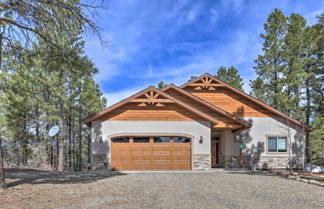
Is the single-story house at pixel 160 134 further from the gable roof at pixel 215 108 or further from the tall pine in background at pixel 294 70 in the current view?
the tall pine in background at pixel 294 70

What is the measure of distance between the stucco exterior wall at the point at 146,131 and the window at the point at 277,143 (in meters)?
4.90

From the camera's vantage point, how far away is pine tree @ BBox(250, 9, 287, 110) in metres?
19.5

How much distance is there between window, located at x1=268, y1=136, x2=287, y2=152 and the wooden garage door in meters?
5.95

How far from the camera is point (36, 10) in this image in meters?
7.28

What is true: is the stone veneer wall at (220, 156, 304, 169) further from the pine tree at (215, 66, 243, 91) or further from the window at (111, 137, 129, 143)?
the pine tree at (215, 66, 243, 91)

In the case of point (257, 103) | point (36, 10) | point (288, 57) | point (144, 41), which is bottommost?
point (257, 103)

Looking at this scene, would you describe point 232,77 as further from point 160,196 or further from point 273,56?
point 160,196

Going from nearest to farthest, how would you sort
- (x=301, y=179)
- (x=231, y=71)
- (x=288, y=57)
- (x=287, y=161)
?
1. (x=301, y=179)
2. (x=287, y=161)
3. (x=288, y=57)
4. (x=231, y=71)

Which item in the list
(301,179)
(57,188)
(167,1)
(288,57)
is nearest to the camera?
(57,188)

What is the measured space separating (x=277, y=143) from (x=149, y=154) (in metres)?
8.71

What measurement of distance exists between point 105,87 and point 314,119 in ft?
67.9

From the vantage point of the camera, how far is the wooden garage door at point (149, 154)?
14.3 metres

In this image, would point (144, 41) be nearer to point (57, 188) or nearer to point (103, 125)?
point (103, 125)

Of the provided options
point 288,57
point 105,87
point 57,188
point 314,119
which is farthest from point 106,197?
point 105,87
